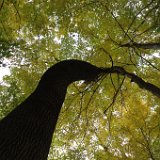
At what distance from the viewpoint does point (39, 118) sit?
287 cm

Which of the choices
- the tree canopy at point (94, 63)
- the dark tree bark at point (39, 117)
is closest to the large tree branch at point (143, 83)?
the dark tree bark at point (39, 117)

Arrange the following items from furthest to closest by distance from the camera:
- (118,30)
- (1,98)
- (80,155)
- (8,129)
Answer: (80,155) < (1,98) < (118,30) < (8,129)

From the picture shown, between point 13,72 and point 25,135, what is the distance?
5.56 meters

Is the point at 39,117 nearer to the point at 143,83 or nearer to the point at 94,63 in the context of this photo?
the point at 143,83

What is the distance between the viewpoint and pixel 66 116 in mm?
7031

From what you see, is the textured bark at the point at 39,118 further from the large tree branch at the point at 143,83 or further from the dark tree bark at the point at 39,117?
the large tree branch at the point at 143,83

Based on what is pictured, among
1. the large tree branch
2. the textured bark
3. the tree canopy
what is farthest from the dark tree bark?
the tree canopy

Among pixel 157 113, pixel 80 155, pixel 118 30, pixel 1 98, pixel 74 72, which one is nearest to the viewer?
pixel 74 72

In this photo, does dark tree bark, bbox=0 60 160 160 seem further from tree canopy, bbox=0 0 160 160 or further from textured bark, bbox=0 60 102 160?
tree canopy, bbox=0 0 160 160

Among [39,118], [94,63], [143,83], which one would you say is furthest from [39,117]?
[94,63]

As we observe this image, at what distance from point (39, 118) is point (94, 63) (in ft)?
13.6

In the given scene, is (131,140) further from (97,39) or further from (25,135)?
(25,135)

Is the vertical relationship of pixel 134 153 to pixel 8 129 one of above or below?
above

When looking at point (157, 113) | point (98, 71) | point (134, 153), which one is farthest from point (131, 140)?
point (98, 71)
